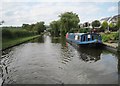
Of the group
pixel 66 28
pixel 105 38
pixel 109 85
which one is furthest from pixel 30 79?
pixel 66 28

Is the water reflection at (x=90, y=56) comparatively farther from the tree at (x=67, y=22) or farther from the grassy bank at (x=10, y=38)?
the tree at (x=67, y=22)

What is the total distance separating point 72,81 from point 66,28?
219ft

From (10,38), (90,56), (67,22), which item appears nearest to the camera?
(90,56)

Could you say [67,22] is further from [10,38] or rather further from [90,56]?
[90,56]

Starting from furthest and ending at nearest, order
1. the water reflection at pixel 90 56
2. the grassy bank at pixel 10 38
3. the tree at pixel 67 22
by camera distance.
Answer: the tree at pixel 67 22 → the grassy bank at pixel 10 38 → the water reflection at pixel 90 56

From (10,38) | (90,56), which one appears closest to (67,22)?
(10,38)

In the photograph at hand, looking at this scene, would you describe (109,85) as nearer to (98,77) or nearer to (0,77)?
(98,77)

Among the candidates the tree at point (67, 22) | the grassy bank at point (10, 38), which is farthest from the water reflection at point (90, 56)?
the tree at point (67, 22)

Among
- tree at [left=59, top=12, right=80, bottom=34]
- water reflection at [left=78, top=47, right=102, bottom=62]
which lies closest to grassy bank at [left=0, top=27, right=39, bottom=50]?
water reflection at [left=78, top=47, right=102, bottom=62]

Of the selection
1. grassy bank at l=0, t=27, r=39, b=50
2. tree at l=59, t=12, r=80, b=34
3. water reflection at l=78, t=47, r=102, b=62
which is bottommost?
water reflection at l=78, t=47, r=102, b=62

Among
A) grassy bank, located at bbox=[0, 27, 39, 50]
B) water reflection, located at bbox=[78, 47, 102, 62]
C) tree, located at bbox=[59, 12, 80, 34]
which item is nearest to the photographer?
water reflection, located at bbox=[78, 47, 102, 62]

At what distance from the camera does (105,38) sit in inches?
1353

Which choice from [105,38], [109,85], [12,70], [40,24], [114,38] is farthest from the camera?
[40,24]

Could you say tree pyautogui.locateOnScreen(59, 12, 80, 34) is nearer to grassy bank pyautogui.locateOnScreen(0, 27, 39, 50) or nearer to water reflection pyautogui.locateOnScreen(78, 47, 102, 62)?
grassy bank pyautogui.locateOnScreen(0, 27, 39, 50)
